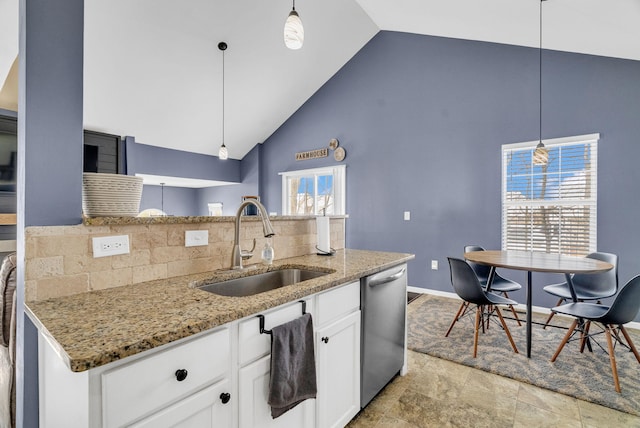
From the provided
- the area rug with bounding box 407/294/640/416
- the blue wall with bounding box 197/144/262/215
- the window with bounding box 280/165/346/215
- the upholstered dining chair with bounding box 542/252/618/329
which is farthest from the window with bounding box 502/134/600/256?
the blue wall with bounding box 197/144/262/215

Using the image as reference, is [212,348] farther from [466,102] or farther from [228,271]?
[466,102]

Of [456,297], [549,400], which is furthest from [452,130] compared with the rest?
[549,400]

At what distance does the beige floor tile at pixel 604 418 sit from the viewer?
175cm

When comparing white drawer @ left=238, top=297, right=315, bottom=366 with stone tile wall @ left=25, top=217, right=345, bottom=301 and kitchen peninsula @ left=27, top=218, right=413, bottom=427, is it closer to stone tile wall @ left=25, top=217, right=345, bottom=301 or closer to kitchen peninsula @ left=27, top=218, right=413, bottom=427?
kitchen peninsula @ left=27, top=218, right=413, bottom=427

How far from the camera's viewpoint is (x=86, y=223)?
48.0 inches

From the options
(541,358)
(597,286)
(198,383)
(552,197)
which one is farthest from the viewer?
(552,197)

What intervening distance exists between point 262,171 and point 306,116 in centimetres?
151

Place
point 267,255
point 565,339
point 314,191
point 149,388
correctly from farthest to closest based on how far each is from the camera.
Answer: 1. point 314,191
2. point 565,339
3. point 267,255
4. point 149,388

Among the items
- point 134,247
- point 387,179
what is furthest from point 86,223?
point 387,179

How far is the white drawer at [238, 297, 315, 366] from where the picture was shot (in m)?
1.07

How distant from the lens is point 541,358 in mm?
2500

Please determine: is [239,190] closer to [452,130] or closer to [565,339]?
[452,130]

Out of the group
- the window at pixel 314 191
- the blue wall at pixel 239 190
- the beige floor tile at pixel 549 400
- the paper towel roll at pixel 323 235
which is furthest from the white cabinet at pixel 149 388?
the blue wall at pixel 239 190

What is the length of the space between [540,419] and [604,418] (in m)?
0.37
